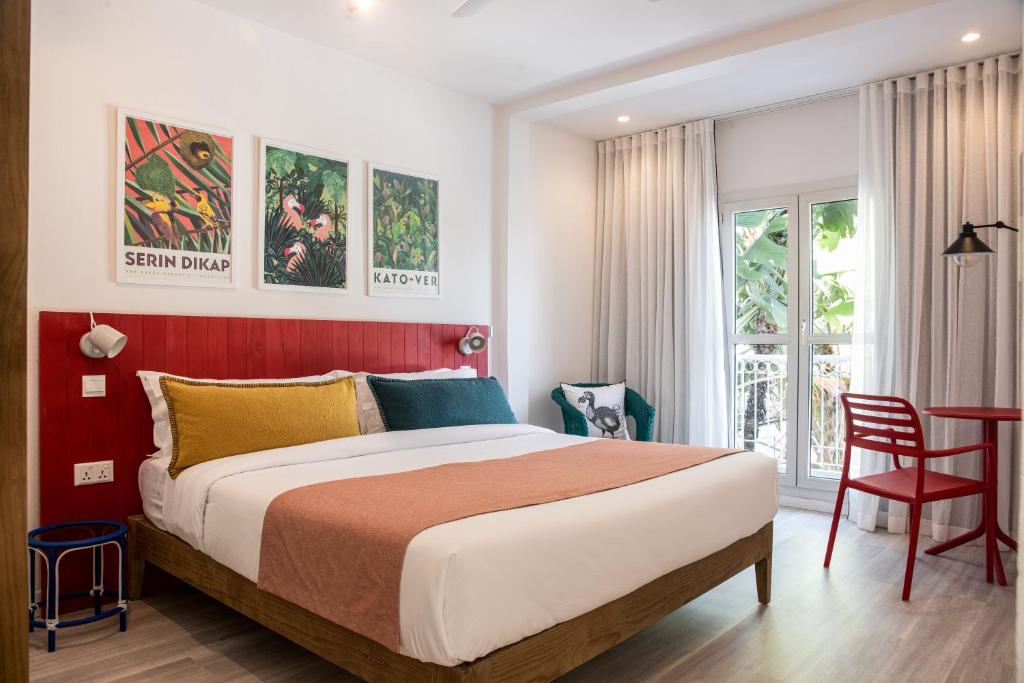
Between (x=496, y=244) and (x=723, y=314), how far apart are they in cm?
167

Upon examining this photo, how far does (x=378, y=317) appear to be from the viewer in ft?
13.4

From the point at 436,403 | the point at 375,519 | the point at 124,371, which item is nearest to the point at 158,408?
the point at 124,371

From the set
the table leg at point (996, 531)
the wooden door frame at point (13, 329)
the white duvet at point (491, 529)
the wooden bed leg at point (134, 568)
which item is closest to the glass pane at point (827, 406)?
the table leg at point (996, 531)

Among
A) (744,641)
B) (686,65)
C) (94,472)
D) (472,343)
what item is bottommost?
(744,641)

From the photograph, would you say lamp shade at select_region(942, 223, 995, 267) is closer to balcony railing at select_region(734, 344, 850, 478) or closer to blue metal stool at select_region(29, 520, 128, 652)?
balcony railing at select_region(734, 344, 850, 478)

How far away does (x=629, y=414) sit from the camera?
5.07 metres

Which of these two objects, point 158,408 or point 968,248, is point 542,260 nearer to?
point 968,248

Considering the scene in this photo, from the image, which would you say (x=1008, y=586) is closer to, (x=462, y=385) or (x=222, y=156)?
(x=462, y=385)

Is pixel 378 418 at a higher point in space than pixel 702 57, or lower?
lower

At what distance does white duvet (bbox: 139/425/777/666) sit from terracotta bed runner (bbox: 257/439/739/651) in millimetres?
60

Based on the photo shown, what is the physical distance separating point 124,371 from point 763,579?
289 cm

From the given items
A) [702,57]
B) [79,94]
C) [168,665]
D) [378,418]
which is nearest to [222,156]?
[79,94]

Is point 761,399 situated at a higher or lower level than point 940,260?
lower

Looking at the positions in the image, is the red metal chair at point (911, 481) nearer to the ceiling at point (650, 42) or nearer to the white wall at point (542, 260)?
the ceiling at point (650, 42)
